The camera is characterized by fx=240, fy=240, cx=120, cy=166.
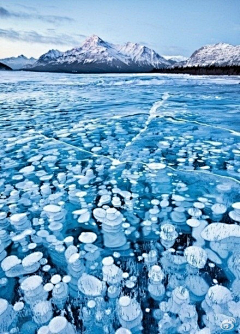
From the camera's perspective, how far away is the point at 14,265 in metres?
2.28

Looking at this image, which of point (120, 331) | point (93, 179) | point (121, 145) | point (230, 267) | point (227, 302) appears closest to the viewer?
point (120, 331)

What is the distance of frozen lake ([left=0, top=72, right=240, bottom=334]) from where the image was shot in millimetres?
1818

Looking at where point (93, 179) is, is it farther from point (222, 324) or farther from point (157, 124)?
point (157, 124)

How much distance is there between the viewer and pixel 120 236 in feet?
8.75

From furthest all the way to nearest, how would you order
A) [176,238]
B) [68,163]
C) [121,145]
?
1. [121,145]
2. [68,163]
3. [176,238]

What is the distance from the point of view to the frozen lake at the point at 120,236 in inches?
71.6

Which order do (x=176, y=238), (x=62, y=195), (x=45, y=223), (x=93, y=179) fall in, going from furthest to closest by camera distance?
(x=93, y=179) < (x=62, y=195) < (x=45, y=223) < (x=176, y=238)

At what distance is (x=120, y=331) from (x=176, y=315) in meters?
0.43

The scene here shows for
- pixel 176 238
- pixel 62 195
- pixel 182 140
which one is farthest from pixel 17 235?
pixel 182 140

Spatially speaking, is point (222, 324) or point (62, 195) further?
point (62, 195)

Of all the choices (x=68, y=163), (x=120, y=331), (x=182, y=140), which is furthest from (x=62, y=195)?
(x=182, y=140)

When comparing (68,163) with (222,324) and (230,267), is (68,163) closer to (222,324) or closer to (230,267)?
(230,267)

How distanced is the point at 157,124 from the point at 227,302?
20.2ft

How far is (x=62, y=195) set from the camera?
11.4ft
